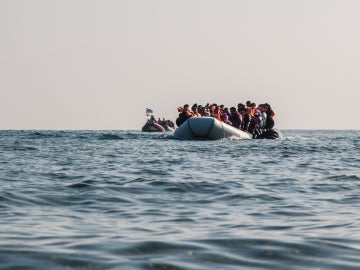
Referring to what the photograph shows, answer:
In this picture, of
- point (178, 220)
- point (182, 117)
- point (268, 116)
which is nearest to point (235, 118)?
point (268, 116)

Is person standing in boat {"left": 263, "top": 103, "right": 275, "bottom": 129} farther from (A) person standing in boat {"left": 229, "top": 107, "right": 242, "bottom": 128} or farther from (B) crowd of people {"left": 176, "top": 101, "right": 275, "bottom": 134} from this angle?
(A) person standing in boat {"left": 229, "top": 107, "right": 242, "bottom": 128}

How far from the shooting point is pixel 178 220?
6.72m

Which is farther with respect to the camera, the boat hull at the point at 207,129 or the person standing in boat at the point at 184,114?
the person standing in boat at the point at 184,114

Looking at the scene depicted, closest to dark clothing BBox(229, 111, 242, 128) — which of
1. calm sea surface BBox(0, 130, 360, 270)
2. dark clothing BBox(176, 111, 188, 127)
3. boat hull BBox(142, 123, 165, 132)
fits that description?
dark clothing BBox(176, 111, 188, 127)

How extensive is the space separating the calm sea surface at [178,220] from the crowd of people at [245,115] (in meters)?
20.0

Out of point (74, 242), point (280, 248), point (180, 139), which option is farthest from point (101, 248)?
point (180, 139)

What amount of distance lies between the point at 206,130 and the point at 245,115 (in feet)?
10.9

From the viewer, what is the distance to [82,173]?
1243 centimetres

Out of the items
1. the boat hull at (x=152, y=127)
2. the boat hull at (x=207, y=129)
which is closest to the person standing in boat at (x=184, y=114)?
the boat hull at (x=207, y=129)

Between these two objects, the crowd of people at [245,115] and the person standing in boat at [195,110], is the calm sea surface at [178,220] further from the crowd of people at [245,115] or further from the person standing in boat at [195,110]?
the person standing in boat at [195,110]

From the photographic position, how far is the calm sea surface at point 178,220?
474 centimetres

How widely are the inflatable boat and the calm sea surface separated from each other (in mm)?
17068

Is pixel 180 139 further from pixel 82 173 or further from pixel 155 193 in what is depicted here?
pixel 155 193

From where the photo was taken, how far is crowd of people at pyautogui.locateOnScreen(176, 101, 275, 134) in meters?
32.7
